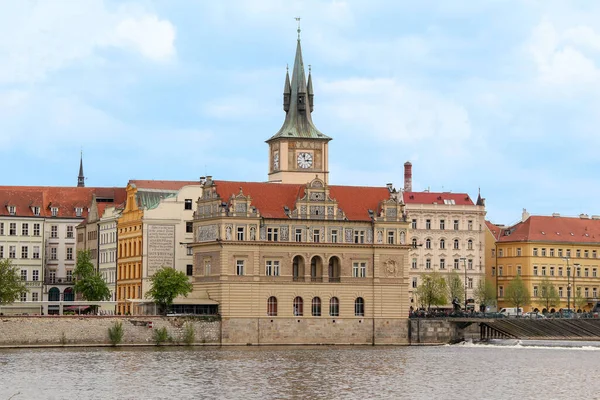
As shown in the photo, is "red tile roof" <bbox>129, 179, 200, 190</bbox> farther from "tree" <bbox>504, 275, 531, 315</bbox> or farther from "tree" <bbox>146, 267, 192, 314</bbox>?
"tree" <bbox>504, 275, 531, 315</bbox>

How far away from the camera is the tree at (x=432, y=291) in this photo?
160375 millimetres

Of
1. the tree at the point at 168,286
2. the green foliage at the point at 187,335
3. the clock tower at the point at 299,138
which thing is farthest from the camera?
the clock tower at the point at 299,138

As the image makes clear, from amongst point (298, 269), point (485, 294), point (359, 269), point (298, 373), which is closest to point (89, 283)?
point (298, 269)

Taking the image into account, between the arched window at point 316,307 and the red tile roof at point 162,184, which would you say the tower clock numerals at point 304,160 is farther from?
the arched window at point 316,307

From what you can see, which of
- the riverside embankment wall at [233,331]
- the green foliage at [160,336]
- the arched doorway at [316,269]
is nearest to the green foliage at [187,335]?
the riverside embankment wall at [233,331]

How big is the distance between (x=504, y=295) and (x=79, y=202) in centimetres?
4848

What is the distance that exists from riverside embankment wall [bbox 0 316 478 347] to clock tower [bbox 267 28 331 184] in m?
19.0

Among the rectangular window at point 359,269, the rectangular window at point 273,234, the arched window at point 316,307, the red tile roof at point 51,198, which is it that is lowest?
the arched window at point 316,307

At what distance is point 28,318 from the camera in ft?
397

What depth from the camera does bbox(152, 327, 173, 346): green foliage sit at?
12562 centimetres

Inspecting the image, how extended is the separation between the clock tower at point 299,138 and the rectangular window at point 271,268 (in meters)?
16.8

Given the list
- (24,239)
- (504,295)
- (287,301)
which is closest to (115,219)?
(24,239)

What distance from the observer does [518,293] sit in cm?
16712

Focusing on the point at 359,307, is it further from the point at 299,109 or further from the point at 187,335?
the point at 299,109
